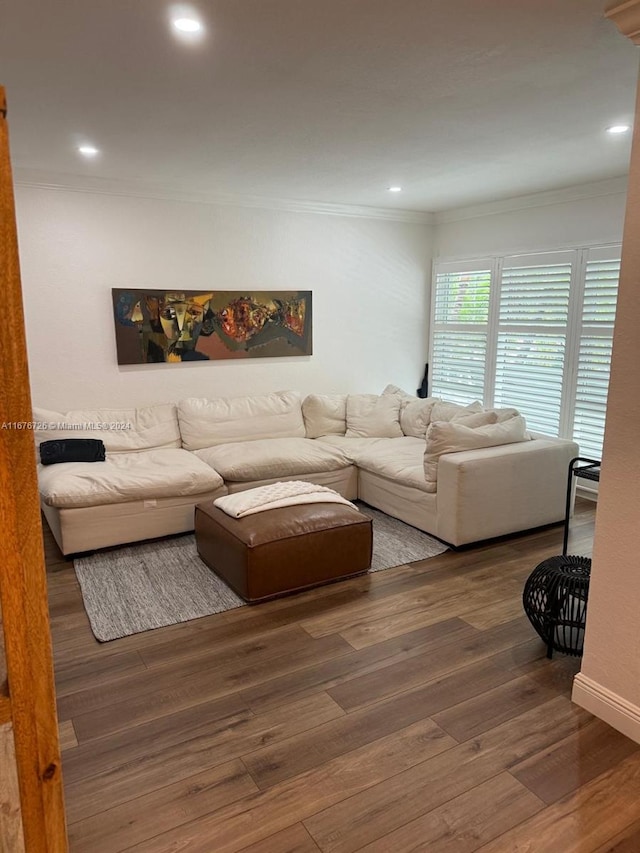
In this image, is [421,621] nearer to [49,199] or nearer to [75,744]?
[75,744]

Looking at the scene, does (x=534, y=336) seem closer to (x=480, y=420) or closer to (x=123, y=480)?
(x=480, y=420)

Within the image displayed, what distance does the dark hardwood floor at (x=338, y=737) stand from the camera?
1.80 meters

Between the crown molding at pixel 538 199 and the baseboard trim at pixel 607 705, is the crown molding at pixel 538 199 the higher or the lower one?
the higher one

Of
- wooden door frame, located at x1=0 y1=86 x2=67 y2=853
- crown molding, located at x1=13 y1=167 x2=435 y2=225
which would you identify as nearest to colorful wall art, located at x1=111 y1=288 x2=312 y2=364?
crown molding, located at x1=13 y1=167 x2=435 y2=225

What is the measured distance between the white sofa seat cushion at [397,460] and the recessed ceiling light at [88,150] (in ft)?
9.30

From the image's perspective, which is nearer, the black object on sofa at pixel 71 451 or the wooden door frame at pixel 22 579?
the wooden door frame at pixel 22 579

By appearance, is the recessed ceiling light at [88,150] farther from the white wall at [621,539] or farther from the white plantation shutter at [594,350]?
the white plantation shutter at [594,350]

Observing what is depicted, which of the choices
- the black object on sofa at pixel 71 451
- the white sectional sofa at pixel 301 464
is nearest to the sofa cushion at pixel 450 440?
the white sectional sofa at pixel 301 464

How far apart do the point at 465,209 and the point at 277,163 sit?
251 cm

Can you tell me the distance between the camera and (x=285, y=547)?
320 centimetres

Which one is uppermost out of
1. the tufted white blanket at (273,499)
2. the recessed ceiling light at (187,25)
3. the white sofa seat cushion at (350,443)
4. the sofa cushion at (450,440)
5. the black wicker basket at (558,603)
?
the recessed ceiling light at (187,25)

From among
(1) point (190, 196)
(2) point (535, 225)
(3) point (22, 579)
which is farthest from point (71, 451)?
(2) point (535, 225)

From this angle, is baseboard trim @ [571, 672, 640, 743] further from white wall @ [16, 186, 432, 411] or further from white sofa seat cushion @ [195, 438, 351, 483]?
white wall @ [16, 186, 432, 411]

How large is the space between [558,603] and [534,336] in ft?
10.4
